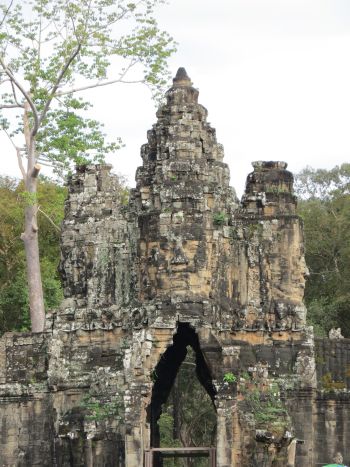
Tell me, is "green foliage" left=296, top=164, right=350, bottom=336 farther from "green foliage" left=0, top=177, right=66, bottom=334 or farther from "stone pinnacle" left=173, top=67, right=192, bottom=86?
"stone pinnacle" left=173, top=67, right=192, bottom=86

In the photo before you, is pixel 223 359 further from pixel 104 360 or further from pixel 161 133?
pixel 161 133

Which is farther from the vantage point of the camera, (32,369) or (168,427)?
(168,427)

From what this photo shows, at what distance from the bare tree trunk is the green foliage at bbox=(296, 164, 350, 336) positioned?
971cm

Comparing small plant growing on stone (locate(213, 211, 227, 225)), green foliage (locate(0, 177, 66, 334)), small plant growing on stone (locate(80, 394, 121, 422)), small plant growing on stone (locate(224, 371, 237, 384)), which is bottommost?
small plant growing on stone (locate(80, 394, 121, 422))

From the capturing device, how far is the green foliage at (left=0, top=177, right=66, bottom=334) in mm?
42250

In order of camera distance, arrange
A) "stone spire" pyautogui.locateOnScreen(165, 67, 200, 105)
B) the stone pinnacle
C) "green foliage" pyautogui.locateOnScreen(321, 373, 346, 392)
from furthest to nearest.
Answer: the stone pinnacle → "stone spire" pyautogui.locateOnScreen(165, 67, 200, 105) → "green foliage" pyautogui.locateOnScreen(321, 373, 346, 392)

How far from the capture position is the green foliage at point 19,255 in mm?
42250

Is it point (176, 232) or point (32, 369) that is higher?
point (176, 232)

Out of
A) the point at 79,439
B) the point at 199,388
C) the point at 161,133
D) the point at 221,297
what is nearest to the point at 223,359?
the point at 221,297

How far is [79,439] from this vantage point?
27734mm

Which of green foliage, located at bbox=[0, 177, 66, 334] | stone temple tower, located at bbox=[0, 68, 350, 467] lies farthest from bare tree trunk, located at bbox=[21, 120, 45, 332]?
stone temple tower, located at bbox=[0, 68, 350, 467]

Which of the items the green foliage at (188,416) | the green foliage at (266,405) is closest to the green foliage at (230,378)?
the green foliage at (266,405)

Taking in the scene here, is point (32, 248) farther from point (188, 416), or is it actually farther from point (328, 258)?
point (328, 258)

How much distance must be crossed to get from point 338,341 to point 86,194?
20.7ft
